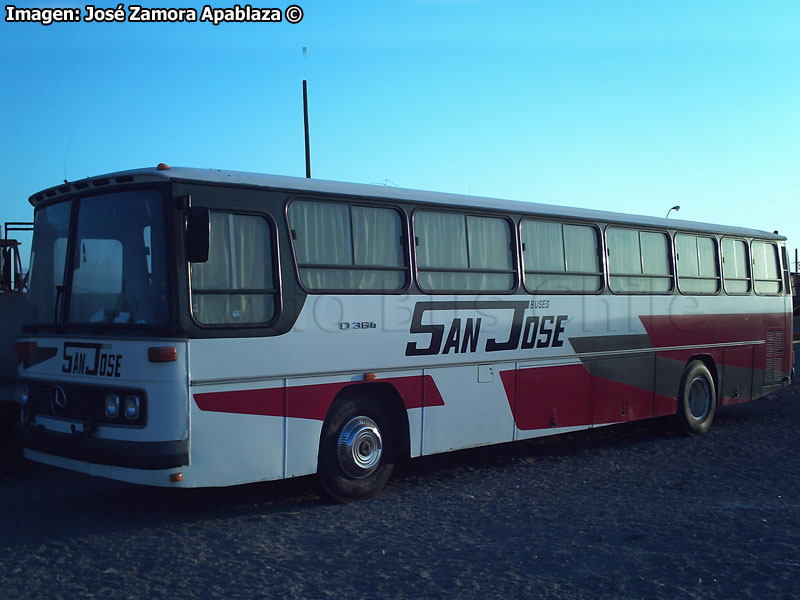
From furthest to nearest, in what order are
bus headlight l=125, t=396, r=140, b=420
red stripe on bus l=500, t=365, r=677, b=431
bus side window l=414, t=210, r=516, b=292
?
red stripe on bus l=500, t=365, r=677, b=431, bus side window l=414, t=210, r=516, b=292, bus headlight l=125, t=396, r=140, b=420

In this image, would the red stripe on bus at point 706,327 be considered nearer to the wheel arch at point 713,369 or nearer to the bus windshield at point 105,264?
the wheel arch at point 713,369

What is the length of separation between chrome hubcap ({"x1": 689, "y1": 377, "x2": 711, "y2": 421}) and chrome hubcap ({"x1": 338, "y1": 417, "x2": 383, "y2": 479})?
608 centimetres

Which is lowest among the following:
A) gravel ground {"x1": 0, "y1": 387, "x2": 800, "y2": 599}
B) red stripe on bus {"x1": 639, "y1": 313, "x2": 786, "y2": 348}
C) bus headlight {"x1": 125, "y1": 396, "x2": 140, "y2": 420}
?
gravel ground {"x1": 0, "y1": 387, "x2": 800, "y2": 599}

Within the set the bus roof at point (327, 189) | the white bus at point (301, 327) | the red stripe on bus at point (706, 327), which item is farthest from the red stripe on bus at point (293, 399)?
the red stripe on bus at point (706, 327)

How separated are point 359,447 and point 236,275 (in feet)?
6.78

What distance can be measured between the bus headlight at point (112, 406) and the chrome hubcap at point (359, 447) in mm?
2079

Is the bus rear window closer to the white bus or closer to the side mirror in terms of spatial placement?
the white bus

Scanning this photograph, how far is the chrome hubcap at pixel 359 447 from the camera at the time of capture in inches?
308

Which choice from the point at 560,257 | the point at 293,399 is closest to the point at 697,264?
the point at 560,257

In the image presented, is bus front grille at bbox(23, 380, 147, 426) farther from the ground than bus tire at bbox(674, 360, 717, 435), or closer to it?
farther from the ground

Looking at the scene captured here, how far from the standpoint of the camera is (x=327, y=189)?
7883mm

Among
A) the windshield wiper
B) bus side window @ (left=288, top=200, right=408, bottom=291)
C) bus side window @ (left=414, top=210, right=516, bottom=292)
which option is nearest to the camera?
the windshield wiper

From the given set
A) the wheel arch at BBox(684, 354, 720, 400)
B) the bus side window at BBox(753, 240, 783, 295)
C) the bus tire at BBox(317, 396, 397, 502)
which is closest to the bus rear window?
the bus tire at BBox(317, 396, 397, 502)

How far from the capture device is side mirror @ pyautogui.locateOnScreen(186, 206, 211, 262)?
21.4ft
